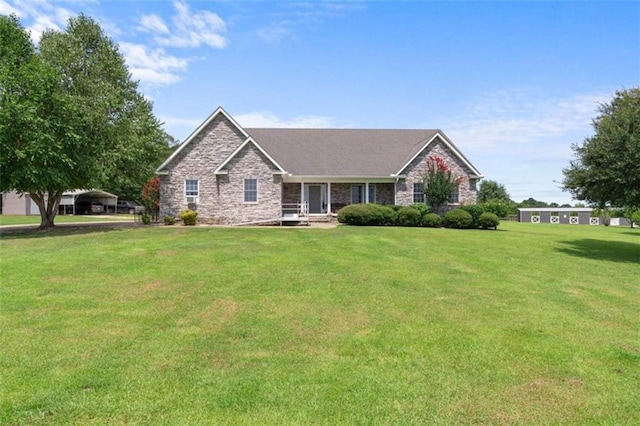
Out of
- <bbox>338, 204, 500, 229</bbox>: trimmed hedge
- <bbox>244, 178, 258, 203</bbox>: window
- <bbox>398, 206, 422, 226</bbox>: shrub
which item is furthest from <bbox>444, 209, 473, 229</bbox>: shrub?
<bbox>244, 178, 258, 203</bbox>: window

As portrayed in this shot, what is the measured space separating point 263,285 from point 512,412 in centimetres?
589

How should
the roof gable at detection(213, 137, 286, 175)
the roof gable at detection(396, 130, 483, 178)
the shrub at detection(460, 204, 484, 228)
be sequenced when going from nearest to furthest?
the shrub at detection(460, 204, 484, 228), the roof gable at detection(213, 137, 286, 175), the roof gable at detection(396, 130, 483, 178)

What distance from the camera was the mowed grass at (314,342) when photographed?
4359mm

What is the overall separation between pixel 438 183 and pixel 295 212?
9.33 metres

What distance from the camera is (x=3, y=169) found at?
1998 cm

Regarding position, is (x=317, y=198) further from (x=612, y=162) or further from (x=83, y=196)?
(x=83, y=196)

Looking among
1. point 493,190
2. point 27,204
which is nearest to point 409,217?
point 27,204

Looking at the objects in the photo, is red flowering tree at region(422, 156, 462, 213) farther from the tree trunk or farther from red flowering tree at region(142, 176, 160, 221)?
the tree trunk

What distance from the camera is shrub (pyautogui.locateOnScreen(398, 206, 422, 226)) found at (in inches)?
970

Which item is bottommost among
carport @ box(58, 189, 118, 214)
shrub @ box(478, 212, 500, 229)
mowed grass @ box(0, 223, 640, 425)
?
mowed grass @ box(0, 223, 640, 425)

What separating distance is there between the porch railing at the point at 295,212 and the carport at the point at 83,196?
3041 centimetres

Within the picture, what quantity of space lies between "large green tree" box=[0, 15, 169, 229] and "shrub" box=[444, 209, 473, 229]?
1985 cm

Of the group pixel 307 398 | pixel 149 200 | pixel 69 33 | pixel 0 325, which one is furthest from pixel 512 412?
pixel 69 33

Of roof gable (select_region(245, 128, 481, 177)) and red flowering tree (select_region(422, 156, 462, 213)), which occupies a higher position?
roof gable (select_region(245, 128, 481, 177))
